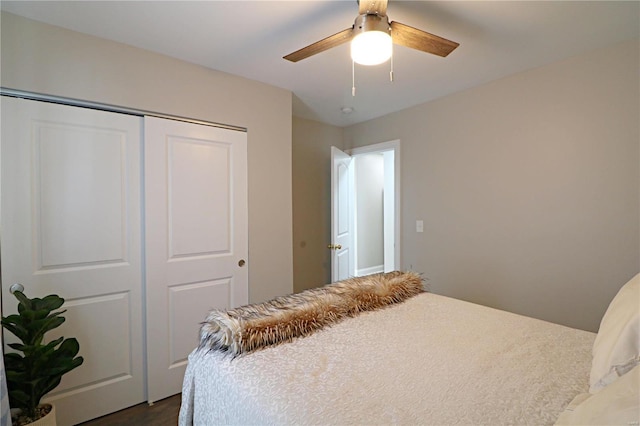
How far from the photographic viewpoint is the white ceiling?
5.38 ft

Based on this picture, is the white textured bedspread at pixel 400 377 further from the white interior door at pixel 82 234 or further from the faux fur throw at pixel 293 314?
the white interior door at pixel 82 234

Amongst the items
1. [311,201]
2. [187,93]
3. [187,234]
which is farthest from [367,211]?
[187,93]

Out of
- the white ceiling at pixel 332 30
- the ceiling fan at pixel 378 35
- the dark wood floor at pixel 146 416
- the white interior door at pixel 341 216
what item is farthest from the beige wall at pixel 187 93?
the ceiling fan at pixel 378 35

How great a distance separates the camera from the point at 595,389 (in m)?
0.81

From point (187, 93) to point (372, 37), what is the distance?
4.93ft

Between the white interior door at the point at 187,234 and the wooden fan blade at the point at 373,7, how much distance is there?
145 centimetres

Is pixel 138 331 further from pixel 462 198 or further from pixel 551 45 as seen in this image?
pixel 551 45

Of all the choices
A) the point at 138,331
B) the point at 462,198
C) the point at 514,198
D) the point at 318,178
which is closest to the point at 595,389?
the point at 514,198

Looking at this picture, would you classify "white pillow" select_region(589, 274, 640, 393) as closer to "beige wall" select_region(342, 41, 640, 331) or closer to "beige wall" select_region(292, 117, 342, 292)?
"beige wall" select_region(342, 41, 640, 331)

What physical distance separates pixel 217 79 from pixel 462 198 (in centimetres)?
232

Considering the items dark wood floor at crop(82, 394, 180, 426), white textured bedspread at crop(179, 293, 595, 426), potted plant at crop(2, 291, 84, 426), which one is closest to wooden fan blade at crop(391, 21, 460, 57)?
white textured bedspread at crop(179, 293, 595, 426)

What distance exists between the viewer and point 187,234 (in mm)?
2285

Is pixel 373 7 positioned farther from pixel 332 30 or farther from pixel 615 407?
pixel 615 407

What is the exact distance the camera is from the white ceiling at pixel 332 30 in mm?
1641
